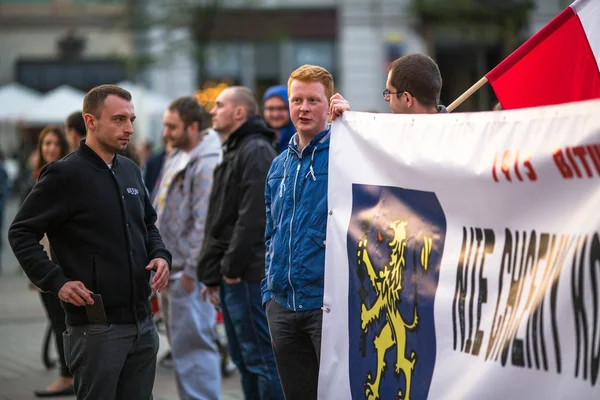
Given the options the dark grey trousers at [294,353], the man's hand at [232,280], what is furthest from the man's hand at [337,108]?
the man's hand at [232,280]

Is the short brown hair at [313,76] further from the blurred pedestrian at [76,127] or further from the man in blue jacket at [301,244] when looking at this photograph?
the blurred pedestrian at [76,127]

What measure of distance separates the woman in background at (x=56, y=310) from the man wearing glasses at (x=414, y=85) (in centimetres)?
396

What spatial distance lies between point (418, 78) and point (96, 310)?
1.81 meters

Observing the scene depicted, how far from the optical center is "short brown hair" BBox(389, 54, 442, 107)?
4.62 m

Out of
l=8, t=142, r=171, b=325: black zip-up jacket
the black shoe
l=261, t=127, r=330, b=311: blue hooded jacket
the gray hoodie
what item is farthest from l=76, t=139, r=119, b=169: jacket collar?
the black shoe

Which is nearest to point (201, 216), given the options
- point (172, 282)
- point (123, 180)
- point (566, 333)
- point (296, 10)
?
point (172, 282)

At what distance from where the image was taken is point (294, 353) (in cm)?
502

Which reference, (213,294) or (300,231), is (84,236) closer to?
(300,231)

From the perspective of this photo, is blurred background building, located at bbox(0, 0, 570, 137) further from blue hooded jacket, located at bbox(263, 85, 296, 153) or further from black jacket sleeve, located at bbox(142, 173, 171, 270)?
black jacket sleeve, located at bbox(142, 173, 171, 270)

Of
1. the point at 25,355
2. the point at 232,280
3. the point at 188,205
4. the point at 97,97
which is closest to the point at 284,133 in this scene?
the point at 188,205

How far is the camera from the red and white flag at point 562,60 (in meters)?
4.91

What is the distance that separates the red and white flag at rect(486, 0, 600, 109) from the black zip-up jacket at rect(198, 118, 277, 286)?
2009mm

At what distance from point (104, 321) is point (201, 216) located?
2412mm

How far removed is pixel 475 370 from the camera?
3.84 m
